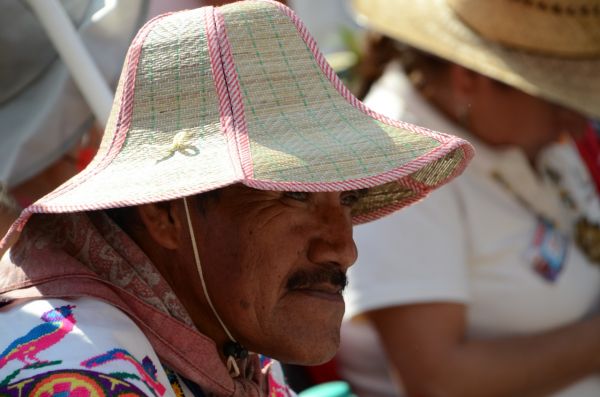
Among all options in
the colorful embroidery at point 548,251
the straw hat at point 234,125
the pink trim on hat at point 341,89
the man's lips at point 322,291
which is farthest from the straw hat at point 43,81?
the colorful embroidery at point 548,251

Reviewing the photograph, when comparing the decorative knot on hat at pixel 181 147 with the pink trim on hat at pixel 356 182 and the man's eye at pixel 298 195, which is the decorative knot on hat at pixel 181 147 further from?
the man's eye at pixel 298 195

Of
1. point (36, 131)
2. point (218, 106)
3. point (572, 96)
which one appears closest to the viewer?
point (218, 106)

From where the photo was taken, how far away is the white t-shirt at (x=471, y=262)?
3166 mm

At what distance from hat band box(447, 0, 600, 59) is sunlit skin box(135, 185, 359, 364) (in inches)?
60.0

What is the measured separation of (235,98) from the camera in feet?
6.22

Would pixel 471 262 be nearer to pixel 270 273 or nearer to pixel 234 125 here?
pixel 270 273

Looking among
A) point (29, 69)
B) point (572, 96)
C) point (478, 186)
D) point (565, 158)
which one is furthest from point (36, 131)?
point (565, 158)

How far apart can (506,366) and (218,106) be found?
1.61 metres

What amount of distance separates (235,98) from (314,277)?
1.15ft

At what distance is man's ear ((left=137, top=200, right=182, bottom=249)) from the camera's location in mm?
1988

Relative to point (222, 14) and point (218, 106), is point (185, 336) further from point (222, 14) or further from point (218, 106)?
point (222, 14)

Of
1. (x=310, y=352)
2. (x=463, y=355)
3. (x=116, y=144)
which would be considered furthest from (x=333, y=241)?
(x=463, y=355)

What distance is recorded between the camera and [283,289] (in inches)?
78.4

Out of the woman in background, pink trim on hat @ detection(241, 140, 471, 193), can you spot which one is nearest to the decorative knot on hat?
pink trim on hat @ detection(241, 140, 471, 193)
